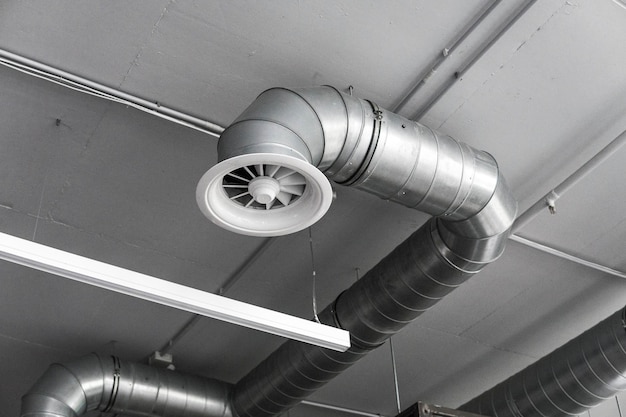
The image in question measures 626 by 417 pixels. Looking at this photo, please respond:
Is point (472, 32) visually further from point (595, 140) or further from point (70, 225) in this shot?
point (70, 225)

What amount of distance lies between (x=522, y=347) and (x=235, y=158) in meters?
3.61

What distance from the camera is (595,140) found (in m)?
4.05

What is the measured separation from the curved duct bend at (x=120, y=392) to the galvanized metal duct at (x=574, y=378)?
1871mm

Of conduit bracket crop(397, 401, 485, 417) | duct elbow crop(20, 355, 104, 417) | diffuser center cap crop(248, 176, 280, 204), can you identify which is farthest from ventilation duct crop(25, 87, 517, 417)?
duct elbow crop(20, 355, 104, 417)

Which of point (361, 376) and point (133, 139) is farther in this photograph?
point (361, 376)

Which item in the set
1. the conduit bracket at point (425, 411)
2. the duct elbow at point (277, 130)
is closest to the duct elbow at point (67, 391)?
the conduit bracket at point (425, 411)

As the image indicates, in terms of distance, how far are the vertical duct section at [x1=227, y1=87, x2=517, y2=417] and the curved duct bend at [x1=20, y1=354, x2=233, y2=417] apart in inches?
25.9

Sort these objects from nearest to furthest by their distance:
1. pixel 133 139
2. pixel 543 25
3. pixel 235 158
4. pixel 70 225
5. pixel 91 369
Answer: pixel 235 158
pixel 543 25
pixel 133 139
pixel 70 225
pixel 91 369

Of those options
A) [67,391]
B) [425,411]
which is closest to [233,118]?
[425,411]

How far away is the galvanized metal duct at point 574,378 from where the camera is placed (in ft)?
15.0

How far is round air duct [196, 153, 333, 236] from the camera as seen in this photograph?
2.86m

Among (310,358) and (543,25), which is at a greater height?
(543,25)

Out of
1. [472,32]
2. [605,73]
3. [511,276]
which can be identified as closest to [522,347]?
[511,276]

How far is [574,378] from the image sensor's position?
474cm
